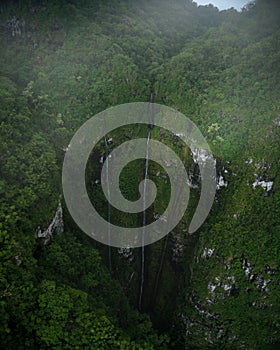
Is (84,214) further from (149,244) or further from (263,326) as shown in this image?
(263,326)

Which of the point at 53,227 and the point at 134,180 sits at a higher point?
the point at 134,180

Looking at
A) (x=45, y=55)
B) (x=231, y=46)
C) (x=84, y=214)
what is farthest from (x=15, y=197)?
(x=231, y=46)

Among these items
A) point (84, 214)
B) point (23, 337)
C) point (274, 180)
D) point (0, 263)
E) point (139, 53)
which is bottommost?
point (23, 337)

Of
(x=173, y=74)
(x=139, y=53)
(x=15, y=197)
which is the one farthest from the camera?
(x=139, y=53)

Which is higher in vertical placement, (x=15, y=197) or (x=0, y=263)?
(x=15, y=197)

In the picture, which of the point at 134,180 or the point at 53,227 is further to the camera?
the point at 134,180

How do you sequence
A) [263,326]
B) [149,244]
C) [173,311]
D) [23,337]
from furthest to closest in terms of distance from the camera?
[149,244] → [173,311] → [263,326] → [23,337]

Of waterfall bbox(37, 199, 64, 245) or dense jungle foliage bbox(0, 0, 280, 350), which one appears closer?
dense jungle foliage bbox(0, 0, 280, 350)

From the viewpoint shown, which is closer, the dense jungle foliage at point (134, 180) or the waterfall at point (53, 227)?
the dense jungle foliage at point (134, 180)
